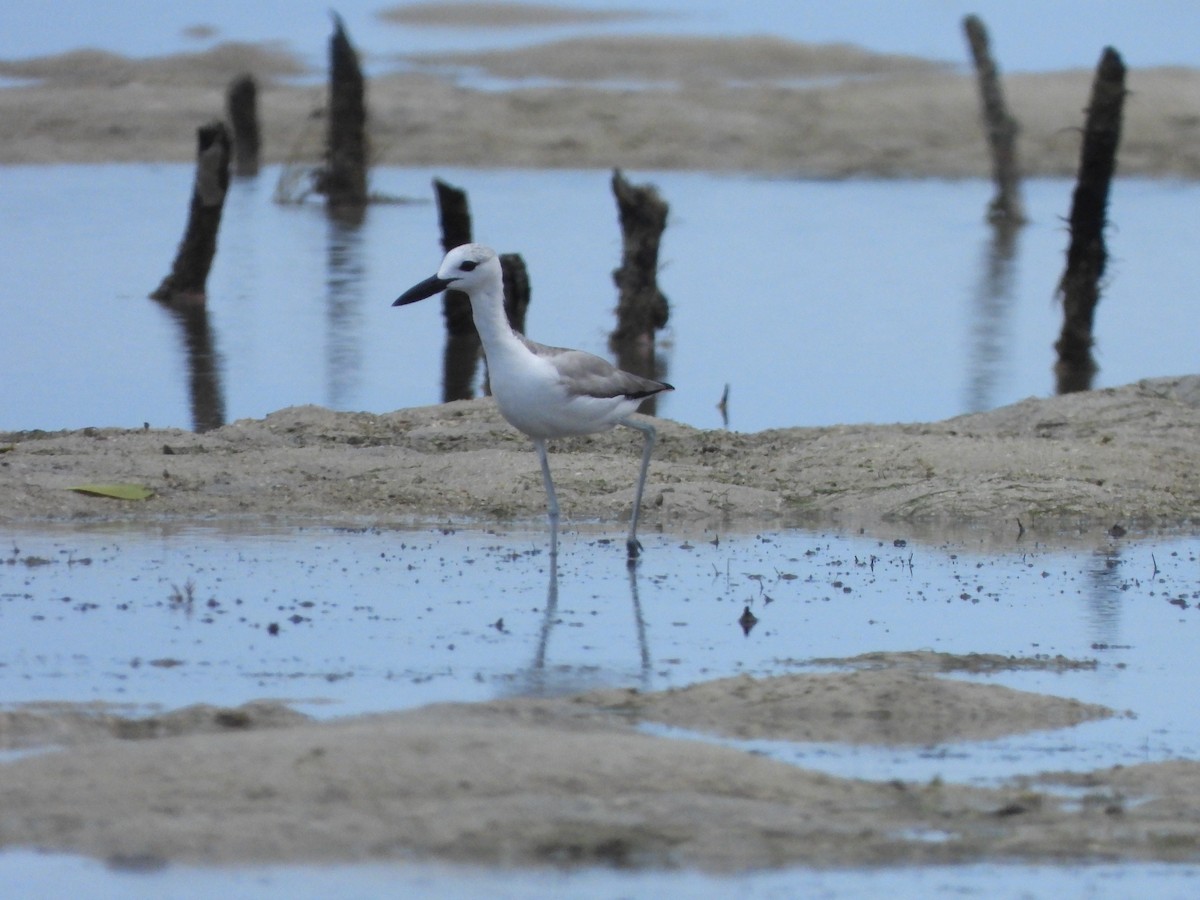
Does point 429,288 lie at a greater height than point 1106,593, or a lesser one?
greater

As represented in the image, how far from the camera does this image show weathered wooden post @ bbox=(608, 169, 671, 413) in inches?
763

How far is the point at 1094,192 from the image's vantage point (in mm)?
18953

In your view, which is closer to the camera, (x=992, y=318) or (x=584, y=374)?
(x=584, y=374)

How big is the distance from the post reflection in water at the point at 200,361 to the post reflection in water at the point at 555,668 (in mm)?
6838

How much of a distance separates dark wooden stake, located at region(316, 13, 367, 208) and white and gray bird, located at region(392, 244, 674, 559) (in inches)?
840

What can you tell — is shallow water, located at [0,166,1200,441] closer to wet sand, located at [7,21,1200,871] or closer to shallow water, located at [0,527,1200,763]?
wet sand, located at [7,21,1200,871]

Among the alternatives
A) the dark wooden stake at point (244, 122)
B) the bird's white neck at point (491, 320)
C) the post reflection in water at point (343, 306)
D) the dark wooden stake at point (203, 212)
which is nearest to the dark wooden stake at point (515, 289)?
the post reflection in water at point (343, 306)

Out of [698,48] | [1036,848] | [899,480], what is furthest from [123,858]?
[698,48]

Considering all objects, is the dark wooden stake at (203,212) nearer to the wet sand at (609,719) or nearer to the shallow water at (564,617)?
the wet sand at (609,719)

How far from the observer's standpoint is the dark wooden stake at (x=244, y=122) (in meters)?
39.5

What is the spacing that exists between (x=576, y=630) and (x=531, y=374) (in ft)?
5.63

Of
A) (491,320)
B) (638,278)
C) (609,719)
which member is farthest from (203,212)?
(609,719)

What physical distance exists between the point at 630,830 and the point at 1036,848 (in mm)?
1126

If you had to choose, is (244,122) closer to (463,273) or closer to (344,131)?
(344,131)
